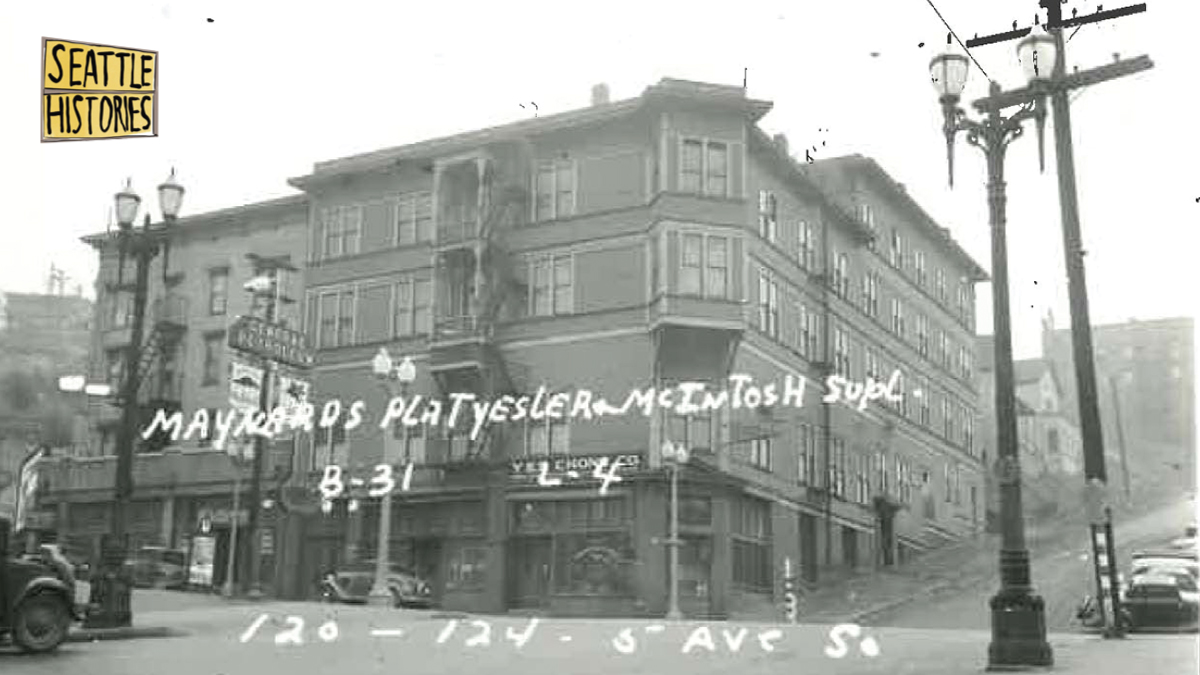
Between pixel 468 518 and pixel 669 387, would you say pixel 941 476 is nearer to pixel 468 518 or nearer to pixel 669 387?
pixel 669 387

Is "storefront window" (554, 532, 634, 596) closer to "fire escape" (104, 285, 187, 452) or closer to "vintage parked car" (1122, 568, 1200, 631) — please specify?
"fire escape" (104, 285, 187, 452)

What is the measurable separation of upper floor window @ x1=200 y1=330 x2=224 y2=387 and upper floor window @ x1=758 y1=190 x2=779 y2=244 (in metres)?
10.3

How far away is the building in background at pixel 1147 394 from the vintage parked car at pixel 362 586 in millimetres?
13328

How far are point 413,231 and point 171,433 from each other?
6.38 m

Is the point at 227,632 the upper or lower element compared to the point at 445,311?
lower

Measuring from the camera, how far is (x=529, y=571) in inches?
983

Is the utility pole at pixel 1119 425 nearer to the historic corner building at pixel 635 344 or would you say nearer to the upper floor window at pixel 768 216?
the historic corner building at pixel 635 344

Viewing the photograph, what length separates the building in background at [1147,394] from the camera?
59.8 feet

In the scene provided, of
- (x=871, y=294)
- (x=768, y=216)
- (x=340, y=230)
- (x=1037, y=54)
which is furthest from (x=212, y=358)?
(x=1037, y=54)

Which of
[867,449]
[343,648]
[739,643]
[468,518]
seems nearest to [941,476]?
[867,449]

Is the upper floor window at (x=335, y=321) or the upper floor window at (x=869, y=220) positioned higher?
the upper floor window at (x=869, y=220)

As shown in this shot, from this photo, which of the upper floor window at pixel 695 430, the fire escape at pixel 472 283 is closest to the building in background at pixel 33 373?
the fire escape at pixel 472 283

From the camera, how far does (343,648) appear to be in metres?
16.3

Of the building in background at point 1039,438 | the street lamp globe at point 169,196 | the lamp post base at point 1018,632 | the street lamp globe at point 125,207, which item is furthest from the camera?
the building in background at point 1039,438
